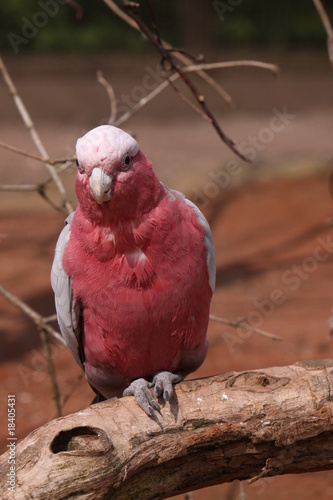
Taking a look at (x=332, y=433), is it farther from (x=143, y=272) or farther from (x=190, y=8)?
(x=190, y=8)

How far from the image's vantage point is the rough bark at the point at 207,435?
195 cm

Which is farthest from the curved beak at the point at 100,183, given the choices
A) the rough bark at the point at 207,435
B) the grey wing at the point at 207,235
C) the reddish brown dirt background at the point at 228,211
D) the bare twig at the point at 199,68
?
the reddish brown dirt background at the point at 228,211

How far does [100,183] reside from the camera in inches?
78.3

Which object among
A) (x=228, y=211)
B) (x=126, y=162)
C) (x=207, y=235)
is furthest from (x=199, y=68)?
(x=228, y=211)

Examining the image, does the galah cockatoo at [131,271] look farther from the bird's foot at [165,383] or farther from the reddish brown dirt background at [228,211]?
the reddish brown dirt background at [228,211]

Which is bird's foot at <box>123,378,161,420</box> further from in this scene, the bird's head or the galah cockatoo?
the bird's head

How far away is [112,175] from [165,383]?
2.45ft

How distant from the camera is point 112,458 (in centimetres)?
192

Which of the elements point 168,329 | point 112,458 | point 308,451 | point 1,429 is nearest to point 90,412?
point 112,458

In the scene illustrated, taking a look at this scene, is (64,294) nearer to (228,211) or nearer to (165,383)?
(165,383)

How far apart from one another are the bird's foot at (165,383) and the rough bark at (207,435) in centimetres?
4

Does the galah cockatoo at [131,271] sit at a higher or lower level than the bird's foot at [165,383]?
higher

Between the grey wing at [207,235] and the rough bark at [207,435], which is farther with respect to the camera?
the grey wing at [207,235]

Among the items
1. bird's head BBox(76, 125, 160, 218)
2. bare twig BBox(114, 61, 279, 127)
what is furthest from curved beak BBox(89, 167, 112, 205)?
bare twig BBox(114, 61, 279, 127)
